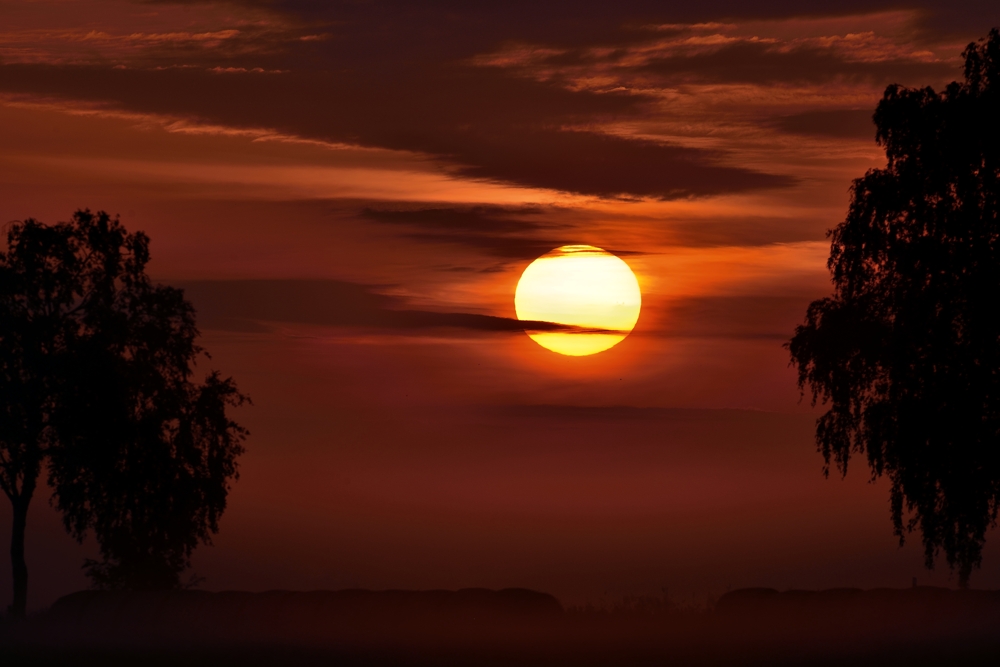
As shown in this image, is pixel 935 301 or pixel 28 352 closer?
pixel 935 301

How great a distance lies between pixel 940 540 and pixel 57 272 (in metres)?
27.4

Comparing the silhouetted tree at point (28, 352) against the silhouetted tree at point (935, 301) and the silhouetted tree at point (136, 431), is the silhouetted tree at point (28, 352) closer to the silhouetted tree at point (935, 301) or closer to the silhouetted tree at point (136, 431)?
the silhouetted tree at point (136, 431)

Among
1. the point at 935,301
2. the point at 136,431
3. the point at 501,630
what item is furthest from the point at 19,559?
the point at 935,301

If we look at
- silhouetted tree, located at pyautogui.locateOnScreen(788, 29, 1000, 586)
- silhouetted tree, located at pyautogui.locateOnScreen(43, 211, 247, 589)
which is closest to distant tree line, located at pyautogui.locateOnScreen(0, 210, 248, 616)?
silhouetted tree, located at pyautogui.locateOnScreen(43, 211, 247, 589)

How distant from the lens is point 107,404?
41719 mm

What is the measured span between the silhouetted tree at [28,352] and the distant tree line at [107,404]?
4 cm

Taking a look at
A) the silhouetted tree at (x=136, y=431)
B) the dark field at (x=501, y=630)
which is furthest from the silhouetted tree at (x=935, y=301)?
the silhouetted tree at (x=136, y=431)

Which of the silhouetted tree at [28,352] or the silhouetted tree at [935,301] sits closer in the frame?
the silhouetted tree at [935,301]

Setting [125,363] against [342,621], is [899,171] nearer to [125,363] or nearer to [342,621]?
[342,621]

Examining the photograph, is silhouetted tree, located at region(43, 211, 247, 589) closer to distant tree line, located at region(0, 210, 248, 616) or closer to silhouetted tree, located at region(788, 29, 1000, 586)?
distant tree line, located at region(0, 210, 248, 616)

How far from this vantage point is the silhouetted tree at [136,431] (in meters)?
41.6

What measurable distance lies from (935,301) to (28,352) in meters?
26.8

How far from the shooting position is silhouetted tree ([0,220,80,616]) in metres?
42.2

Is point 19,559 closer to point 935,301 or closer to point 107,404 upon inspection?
point 107,404
